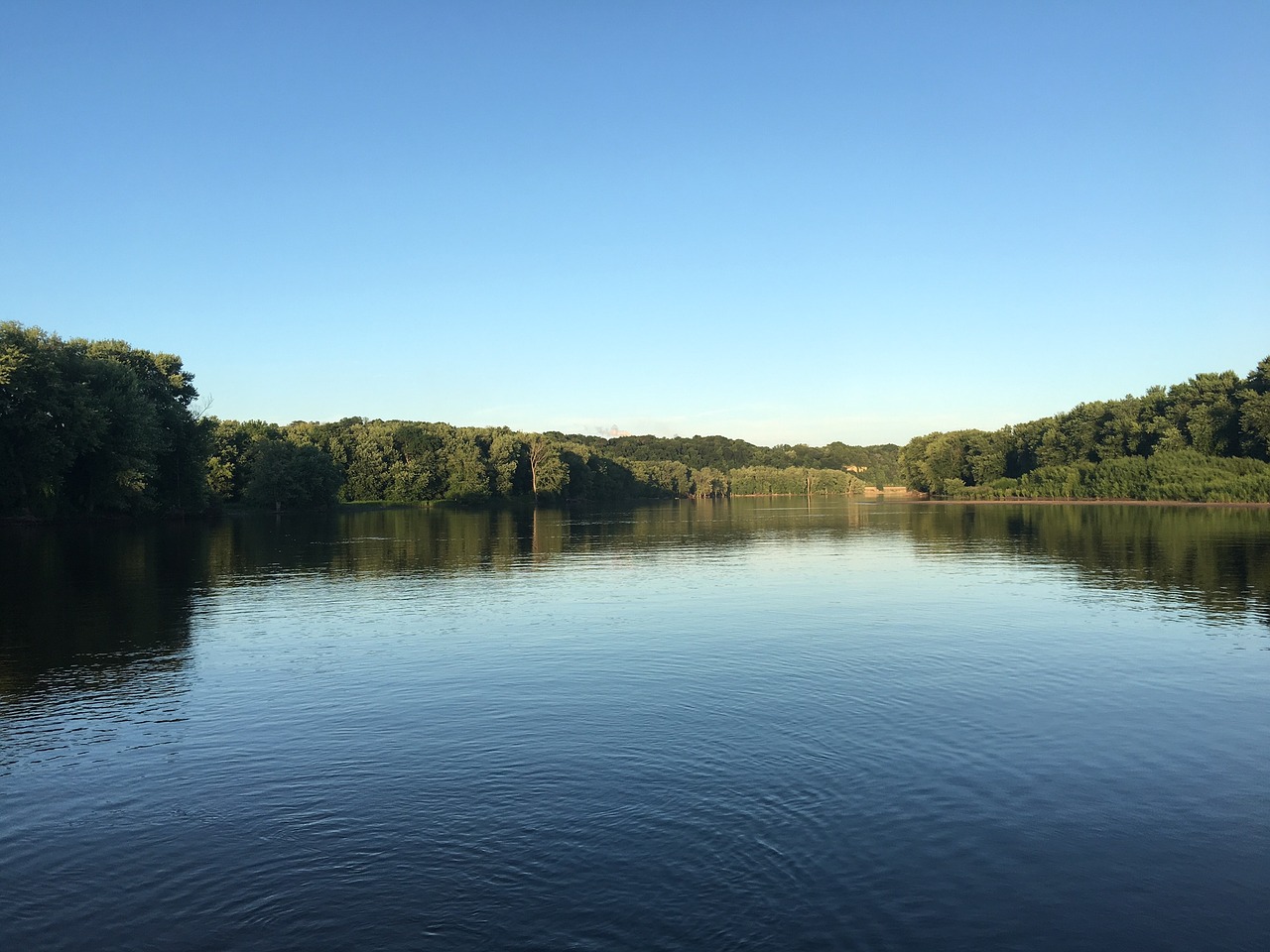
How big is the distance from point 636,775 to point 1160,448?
539ft

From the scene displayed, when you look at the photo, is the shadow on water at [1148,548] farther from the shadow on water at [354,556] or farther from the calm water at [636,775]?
the calm water at [636,775]

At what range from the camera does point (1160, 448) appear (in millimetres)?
152375

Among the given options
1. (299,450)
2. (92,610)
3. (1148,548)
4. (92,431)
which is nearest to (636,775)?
(92,610)

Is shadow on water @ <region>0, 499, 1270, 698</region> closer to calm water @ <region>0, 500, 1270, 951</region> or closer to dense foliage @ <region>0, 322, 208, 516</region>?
calm water @ <region>0, 500, 1270, 951</region>

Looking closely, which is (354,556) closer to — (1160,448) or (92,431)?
(92,431)

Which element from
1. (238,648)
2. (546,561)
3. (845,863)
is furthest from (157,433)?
(845,863)

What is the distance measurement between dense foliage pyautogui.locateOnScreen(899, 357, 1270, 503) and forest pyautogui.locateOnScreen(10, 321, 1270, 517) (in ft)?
0.86

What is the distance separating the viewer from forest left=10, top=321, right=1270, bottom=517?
3243 inches

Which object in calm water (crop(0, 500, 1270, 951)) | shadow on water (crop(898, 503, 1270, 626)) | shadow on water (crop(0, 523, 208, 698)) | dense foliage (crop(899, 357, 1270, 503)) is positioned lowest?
shadow on water (crop(898, 503, 1270, 626))

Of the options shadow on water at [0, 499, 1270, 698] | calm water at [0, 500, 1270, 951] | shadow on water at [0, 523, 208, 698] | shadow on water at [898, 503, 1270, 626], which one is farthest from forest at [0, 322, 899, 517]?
shadow on water at [898, 503, 1270, 626]

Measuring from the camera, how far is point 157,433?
96.9 metres

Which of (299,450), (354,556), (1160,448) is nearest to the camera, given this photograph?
(354,556)

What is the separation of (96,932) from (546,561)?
45323mm

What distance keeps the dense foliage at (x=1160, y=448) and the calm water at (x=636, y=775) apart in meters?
119
